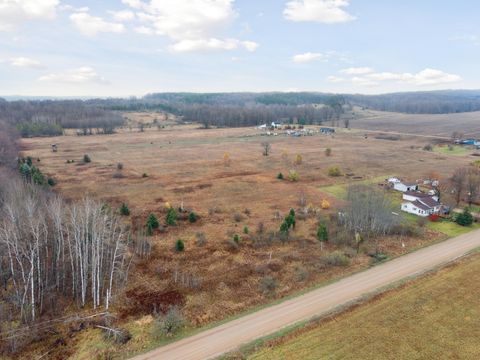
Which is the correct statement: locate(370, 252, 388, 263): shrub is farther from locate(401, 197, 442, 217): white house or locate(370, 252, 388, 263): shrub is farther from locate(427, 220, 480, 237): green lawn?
locate(401, 197, 442, 217): white house

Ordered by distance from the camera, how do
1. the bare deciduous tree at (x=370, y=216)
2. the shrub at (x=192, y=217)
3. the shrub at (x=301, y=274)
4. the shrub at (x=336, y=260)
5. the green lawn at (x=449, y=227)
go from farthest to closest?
the shrub at (x=192, y=217) → the green lawn at (x=449, y=227) → the bare deciduous tree at (x=370, y=216) → the shrub at (x=336, y=260) → the shrub at (x=301, y=274)

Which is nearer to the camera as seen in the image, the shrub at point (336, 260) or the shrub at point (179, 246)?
the shrub at point (336, 260)

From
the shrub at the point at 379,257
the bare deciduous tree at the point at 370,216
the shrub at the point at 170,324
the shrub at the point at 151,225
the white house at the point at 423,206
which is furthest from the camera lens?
the white house at the point at 423,206

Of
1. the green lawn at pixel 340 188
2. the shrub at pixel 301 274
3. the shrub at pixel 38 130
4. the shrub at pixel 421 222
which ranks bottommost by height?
the shrub at pixel 301 274

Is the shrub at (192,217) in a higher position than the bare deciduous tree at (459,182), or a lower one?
lower

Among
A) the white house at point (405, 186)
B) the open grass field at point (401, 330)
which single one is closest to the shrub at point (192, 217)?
the open grass field at point (401, 330)

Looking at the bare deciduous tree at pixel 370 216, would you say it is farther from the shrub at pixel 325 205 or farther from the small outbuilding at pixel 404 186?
the small outbuilding at pixel 404 186

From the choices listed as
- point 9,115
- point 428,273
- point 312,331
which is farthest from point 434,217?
point 9,115
